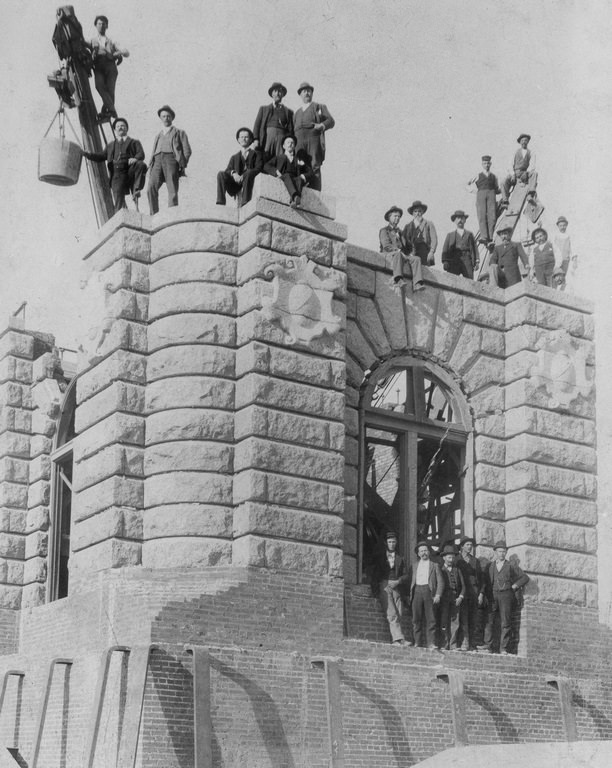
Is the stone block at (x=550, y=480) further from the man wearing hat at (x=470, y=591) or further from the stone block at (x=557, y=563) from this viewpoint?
the man wearing hat at (x=470, y=591)

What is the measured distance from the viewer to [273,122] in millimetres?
22094

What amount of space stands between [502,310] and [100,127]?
756 centimetres

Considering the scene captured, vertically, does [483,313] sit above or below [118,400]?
above

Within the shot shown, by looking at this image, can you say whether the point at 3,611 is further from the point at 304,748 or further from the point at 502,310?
the point at 502,310

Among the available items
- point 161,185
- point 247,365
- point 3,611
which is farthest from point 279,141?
point 3,611

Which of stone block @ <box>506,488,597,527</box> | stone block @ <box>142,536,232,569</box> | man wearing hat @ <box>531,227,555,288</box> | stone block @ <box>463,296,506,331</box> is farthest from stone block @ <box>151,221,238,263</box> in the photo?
man wearing hat @ <box>531,227,555,288</box>

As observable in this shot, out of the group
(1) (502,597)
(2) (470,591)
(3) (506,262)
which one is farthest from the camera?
(3) (506,262)

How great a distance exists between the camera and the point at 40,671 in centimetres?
2114

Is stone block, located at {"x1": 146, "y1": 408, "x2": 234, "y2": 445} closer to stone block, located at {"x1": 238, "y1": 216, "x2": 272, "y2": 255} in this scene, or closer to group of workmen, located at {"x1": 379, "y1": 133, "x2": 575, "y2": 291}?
stone block, located at {"x1": 238, "y1": 216, "x2": 272, "y2": 255}

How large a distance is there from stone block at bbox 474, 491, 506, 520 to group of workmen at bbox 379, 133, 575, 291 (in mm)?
3513

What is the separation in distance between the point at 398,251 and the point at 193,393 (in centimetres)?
452

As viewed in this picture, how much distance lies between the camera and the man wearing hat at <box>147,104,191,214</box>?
22.2 metres

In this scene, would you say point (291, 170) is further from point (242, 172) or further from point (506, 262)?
point (506, 262)

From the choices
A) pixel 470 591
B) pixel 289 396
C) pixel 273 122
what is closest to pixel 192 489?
pixel 289 396
